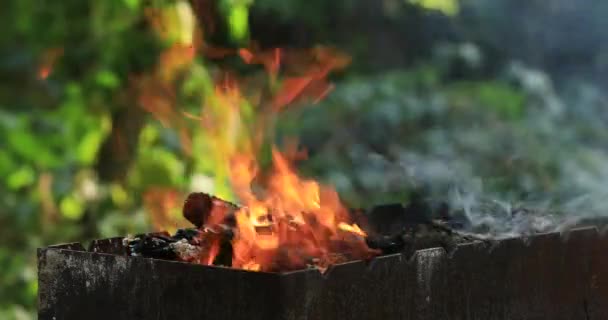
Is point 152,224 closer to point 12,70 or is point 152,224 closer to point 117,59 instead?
point 117,59

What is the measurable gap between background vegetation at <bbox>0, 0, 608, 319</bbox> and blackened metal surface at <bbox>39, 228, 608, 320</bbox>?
0.31 m

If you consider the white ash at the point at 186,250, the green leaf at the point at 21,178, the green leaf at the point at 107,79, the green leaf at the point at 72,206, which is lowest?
the white ash at the point at 186,250

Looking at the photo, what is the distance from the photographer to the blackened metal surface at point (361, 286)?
2203mm

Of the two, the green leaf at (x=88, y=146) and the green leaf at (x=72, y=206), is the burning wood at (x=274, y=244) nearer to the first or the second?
the green leaf at (x=88, y=146)

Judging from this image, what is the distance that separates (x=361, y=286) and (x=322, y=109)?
482 centimetres

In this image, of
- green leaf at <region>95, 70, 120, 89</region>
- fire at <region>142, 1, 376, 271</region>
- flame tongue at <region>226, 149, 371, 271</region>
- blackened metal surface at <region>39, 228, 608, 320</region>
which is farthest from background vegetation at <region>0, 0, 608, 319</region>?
flame tongue at <region>226, 149, 371, 271</region>

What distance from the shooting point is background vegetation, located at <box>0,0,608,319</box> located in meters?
4.85

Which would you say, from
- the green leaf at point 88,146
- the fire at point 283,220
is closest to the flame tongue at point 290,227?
the fire at point 283,220

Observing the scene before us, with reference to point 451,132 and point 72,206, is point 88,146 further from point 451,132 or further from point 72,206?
point 451,132

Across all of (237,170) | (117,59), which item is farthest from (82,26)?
(237,170)

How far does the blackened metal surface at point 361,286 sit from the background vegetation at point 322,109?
31 centimetres

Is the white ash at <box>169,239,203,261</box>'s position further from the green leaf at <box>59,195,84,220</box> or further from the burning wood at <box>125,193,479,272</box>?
the green leaf at <box>59,195,84,220</box>

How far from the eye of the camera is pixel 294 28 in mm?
8047

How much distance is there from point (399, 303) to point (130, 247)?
83 centimetres
